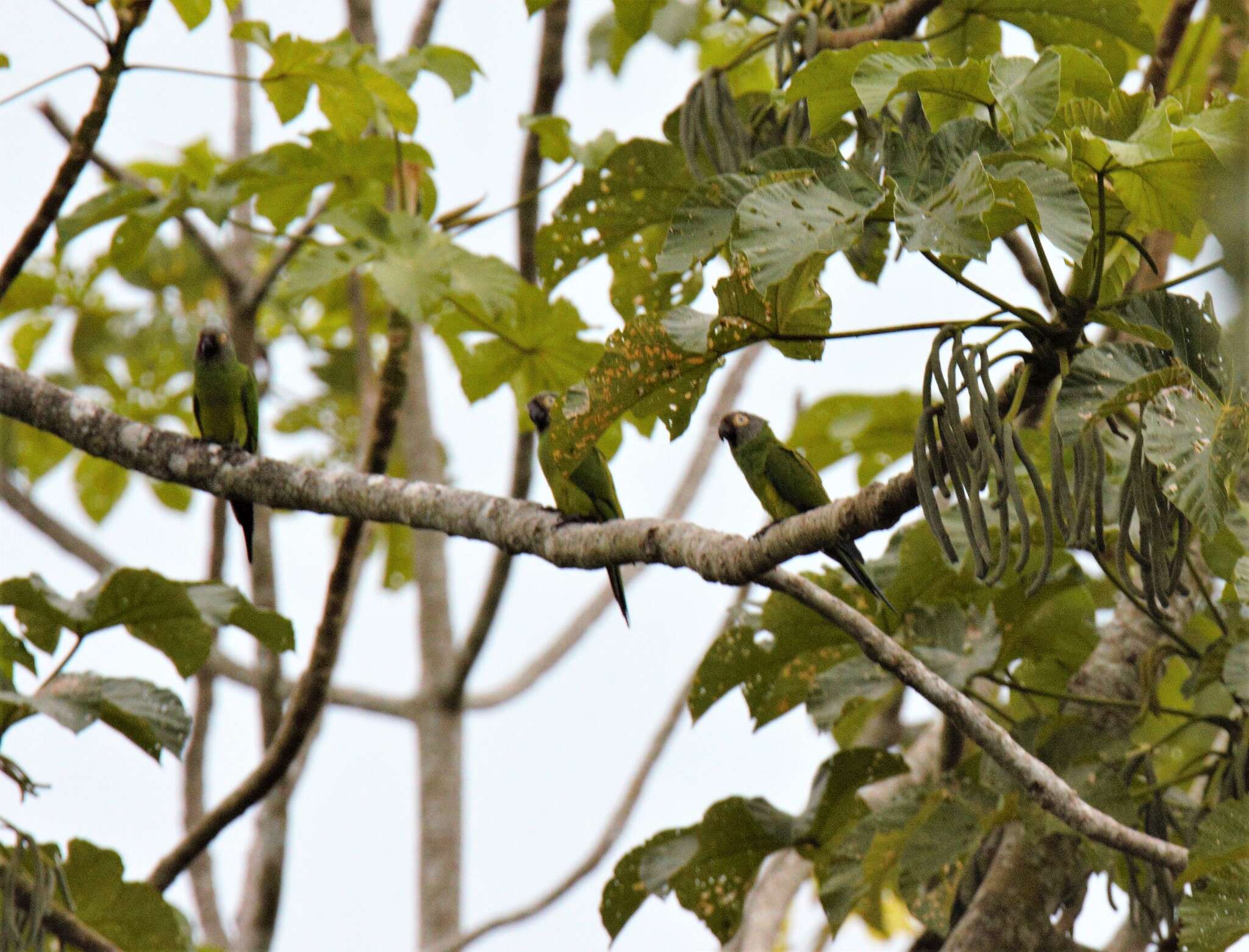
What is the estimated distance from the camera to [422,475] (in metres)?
4.92

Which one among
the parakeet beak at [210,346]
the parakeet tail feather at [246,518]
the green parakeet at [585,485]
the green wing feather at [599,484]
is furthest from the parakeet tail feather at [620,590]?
the parakeet beak at [210,346]

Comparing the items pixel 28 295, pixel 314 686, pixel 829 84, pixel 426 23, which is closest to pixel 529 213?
pixel 426 23

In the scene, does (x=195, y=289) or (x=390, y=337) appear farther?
(x=195, y=289)

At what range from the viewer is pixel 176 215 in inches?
140

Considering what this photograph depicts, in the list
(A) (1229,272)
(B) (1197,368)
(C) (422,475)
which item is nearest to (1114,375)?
(B) (1197,368)

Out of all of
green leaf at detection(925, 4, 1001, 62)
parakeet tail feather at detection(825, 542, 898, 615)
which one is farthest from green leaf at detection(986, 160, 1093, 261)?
green leaf at detection(925, 4, 1001, 62)

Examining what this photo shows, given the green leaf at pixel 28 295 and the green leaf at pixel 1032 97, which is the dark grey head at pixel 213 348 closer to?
the green leaf at pixel 28 295

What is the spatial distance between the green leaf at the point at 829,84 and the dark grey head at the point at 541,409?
1.46 m

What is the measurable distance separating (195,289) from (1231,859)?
4805 millimetres

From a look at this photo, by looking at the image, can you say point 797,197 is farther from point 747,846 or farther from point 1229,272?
point 747,846

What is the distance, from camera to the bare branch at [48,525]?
4.61m

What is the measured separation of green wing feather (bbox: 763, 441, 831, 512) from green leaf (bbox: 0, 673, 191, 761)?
147 centimetres

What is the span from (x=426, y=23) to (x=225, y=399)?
1408mm

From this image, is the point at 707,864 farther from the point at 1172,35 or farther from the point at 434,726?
the point at 1172,35
